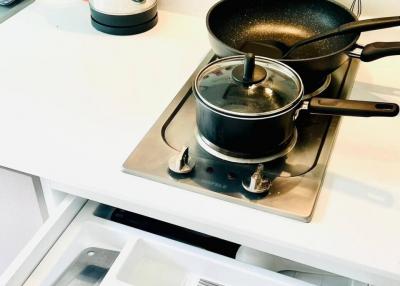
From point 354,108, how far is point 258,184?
0.17 metres

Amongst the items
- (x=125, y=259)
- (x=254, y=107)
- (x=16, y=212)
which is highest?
(x=254, y=107)

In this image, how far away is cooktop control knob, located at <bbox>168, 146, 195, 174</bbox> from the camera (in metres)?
0.76

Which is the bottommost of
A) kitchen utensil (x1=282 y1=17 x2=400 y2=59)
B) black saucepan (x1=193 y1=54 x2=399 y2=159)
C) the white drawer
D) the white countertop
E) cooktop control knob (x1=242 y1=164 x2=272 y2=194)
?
the white drawer

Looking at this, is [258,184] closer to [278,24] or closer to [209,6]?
[278,24]

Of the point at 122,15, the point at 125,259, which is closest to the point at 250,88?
the point at 125,259

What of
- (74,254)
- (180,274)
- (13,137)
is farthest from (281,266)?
(13,137)

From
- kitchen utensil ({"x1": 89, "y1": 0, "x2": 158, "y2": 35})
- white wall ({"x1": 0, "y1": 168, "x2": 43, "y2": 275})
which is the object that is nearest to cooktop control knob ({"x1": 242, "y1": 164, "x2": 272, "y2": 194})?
white wall ({"x1": 0, "y1": 168, "x2": 43, "y2": 275})

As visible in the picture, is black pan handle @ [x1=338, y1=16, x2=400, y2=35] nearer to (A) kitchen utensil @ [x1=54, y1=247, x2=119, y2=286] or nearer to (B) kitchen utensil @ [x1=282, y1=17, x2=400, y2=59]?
(B) kitchen utensil @ [x1=282, y1=17, x2=400, y2=59]

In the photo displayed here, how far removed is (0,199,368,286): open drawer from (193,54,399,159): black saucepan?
17cm

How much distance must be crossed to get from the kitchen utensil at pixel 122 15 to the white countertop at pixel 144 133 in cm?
2

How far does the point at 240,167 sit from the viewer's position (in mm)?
775

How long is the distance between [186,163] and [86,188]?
0.51 feet

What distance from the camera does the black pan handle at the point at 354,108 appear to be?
70 cm

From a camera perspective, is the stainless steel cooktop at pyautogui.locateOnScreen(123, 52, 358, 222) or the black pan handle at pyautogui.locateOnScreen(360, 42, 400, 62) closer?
the stainless steel cooktop at pyautogui.locateOnScreen(123, 52, 358, 222)
